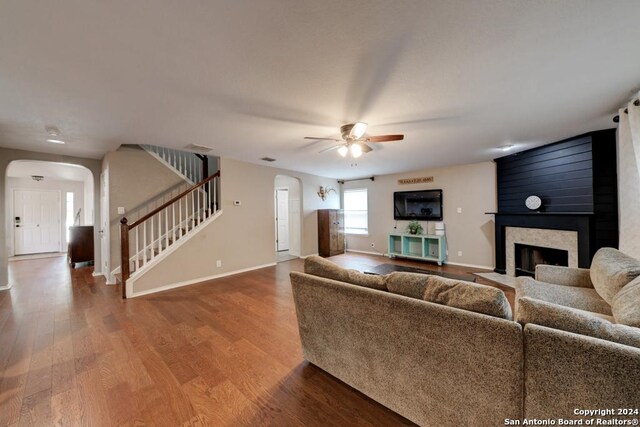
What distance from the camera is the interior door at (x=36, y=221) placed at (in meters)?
6.75

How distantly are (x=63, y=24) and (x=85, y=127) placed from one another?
2.15 meters

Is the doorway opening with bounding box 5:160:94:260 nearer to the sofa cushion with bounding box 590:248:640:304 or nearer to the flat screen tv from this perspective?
the flat screen tv

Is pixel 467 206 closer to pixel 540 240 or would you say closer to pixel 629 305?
pixel 540 240

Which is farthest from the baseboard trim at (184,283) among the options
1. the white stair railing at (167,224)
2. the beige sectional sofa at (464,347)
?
the beige sectional sofa at (464,347)

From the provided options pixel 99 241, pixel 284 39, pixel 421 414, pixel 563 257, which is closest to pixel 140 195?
pixel 99 241

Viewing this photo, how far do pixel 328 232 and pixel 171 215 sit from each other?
3771mm

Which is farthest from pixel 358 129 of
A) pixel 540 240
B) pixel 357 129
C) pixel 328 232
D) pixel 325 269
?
pixel 328 232

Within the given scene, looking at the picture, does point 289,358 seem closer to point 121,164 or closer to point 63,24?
point 63,24

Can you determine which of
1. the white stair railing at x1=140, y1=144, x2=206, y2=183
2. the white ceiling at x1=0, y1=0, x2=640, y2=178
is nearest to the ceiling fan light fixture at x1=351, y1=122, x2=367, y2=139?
the white ceiling at x1=0, y1=0, x2=640, y2=178

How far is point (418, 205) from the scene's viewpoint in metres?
6.06

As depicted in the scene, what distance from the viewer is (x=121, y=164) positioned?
418 cm

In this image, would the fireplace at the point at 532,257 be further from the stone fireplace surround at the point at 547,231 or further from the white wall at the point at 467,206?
the white wall at the point at 467,206

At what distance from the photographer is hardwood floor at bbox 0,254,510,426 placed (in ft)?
4.86

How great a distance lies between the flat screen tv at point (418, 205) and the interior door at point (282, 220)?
3.29 m
